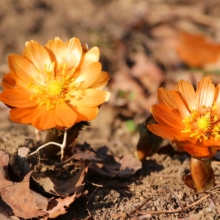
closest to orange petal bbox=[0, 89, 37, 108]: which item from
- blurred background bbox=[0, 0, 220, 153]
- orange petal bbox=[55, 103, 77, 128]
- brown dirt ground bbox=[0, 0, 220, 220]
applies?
orange petal bbox=[55, 103, 77, 128]

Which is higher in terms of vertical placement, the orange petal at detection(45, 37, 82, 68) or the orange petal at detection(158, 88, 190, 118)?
the orange petal at detection(45, 37, 82, 68)

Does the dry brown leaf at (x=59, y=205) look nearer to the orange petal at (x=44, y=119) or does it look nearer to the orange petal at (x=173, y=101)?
the orange petal at (x=44, y=119)

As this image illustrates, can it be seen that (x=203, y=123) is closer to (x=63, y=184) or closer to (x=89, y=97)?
(x=89, y=97)

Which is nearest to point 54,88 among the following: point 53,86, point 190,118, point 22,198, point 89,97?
point 53,86

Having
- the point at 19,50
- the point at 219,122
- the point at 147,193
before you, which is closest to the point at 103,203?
the point at 147,193

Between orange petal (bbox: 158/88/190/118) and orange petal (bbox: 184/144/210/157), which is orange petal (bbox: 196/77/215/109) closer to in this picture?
orange petal (bbox: 158/88/190/118)

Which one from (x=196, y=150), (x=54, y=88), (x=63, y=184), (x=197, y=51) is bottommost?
(x=197, y=51)
